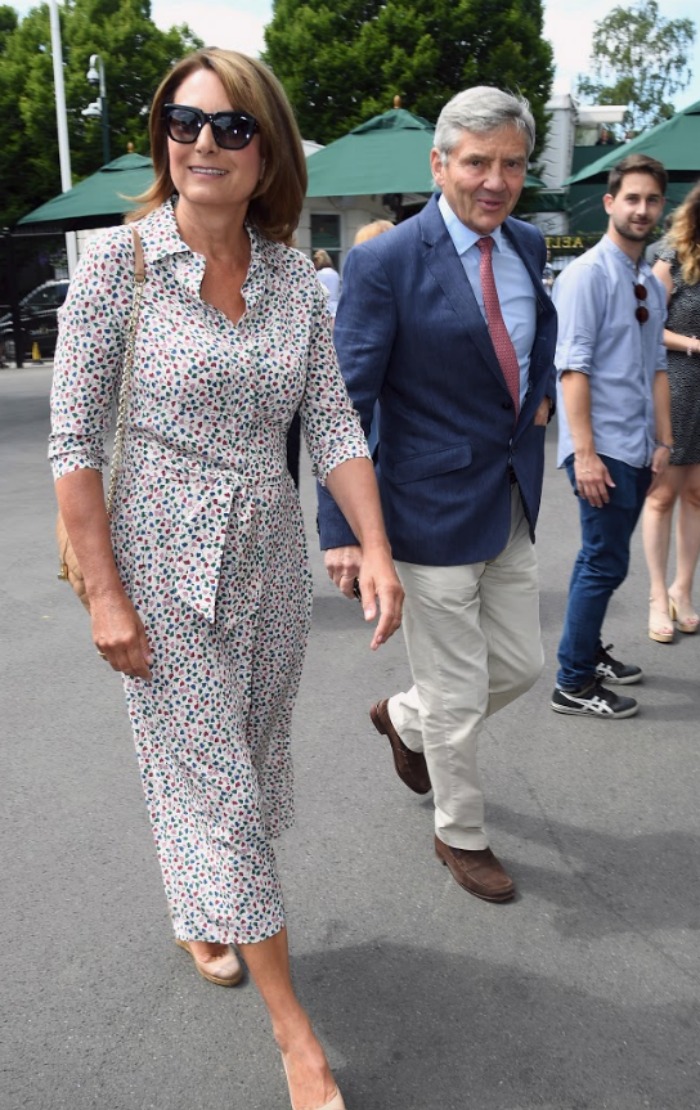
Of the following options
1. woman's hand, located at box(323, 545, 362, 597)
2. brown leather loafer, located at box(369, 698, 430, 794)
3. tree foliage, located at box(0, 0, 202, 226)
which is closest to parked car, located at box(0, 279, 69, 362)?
tree foliage, located at box(0, 0, 202, 226)

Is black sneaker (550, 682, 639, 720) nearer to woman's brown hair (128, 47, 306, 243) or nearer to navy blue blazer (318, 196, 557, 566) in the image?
navy blue blazer (318, 196, 557, 566)

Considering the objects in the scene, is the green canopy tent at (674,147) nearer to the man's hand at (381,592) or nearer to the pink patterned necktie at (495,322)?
the pink patterned necktie at (495,322)

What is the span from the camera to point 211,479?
2.21m

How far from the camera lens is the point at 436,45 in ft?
98.1

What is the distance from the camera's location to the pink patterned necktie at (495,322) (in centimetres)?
Answer: 293

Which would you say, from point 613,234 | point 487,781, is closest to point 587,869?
point 487,781

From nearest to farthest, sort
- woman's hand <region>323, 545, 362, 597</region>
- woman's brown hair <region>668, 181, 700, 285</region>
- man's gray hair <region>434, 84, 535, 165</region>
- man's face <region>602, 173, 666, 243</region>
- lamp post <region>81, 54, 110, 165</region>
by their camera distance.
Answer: woman's hand <region>323, 545, 362, 597</region> → man's gray hair <region>434, 84, 535, 165</region> → man's face <region>602, 173, 666, 243</region> → woman's brown hair <region>668, 181, 700, 285</region> → lamp post <region>81, 54, 110, 165</region>

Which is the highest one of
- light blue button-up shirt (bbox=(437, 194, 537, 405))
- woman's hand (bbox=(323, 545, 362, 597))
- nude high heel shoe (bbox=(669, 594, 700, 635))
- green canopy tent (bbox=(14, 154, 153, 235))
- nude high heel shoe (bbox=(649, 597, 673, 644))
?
light blue button-up shirt (bbox=(437, 194, 537, 405))

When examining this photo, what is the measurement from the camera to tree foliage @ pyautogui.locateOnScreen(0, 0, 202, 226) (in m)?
31.7

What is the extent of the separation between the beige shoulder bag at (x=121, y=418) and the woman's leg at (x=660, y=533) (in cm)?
346

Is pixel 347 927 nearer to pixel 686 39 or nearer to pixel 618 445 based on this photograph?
pixel 618 445

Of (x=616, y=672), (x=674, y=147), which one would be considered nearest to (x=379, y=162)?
(x=674, y=147)

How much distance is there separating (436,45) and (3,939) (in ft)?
101

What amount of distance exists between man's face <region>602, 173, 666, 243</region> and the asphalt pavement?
180cm
